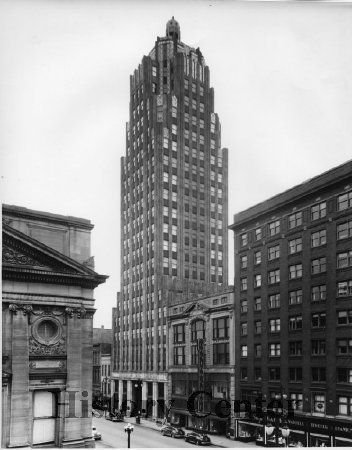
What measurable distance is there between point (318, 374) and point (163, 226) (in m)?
31.5

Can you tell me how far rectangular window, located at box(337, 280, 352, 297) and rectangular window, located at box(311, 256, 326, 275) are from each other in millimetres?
1800

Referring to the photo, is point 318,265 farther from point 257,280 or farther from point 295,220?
point 257,280

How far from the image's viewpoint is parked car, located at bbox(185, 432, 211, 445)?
34.2m

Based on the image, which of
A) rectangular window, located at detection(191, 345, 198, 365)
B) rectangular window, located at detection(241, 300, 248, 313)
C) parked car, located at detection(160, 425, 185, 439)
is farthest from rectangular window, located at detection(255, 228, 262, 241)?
parked car, located at detection(160, 425, 185, 439)

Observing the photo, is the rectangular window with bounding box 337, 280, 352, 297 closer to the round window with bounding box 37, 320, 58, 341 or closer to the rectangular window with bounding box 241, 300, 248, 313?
the rectangular window with bounding box 241, 300, 248, 313

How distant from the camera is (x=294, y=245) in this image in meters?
43.0

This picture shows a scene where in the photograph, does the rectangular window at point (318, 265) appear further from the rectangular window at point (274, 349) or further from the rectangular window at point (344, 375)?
the rectangular window at point (344, 375)

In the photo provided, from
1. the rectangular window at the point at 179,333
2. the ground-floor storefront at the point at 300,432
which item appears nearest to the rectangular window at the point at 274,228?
the ground-floor storefront at the point at 300,432

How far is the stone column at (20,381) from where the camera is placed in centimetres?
2609

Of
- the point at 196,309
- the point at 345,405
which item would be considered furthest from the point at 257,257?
the point at 345,405

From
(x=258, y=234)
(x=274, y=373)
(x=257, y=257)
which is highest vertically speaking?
(x=258, y=234)

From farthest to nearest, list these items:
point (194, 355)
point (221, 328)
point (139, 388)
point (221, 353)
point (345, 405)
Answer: point (139, 388) → point (194, 355) → point (221, 328) → point (221, 353) → point (345, 405)

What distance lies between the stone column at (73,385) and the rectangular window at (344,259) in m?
18.6

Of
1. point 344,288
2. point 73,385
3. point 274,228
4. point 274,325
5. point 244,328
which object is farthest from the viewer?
point 244,328
